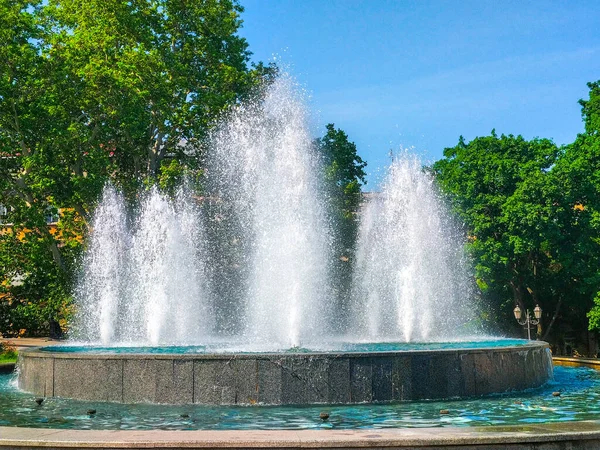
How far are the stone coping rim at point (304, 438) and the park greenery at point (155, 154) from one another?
77.0 feet

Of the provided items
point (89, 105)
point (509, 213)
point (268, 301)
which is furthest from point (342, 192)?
point (268, 301)

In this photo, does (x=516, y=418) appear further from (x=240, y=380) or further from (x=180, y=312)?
(x=180, y=312)

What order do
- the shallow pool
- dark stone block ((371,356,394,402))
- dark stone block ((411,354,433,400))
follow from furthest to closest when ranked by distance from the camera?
the shallow pool < dark stone block ((411,354,433,400)) < dark stone block ((371,356,394,402))

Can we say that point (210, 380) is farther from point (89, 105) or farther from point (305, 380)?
point (89, 105)

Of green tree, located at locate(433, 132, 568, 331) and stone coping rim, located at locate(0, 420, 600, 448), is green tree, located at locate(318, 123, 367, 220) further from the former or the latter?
stone coping rim, located at locate(0, 420, 600, 448)

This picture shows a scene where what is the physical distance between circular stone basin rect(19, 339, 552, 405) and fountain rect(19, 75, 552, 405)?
2 cm

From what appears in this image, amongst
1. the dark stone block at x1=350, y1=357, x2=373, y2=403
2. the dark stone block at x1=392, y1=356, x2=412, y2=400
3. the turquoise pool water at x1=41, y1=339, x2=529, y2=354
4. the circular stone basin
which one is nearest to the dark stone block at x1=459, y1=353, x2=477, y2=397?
the circular stone basin

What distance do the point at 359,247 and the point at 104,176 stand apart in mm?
11664

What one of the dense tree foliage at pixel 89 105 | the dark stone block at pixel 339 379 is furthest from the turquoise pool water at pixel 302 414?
the dense tree foliage at pixel 89 105

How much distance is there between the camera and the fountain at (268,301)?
1255 centimetres

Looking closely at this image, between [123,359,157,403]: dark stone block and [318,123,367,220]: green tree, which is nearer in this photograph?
[123,359,157,403]: dark stone block

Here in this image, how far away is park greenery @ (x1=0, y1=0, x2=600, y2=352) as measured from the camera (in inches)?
1184

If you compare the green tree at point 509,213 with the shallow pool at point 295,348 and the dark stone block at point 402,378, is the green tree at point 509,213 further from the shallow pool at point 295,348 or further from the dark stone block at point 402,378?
the dark stone block at point 402,378

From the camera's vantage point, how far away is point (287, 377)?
12.4 meters
